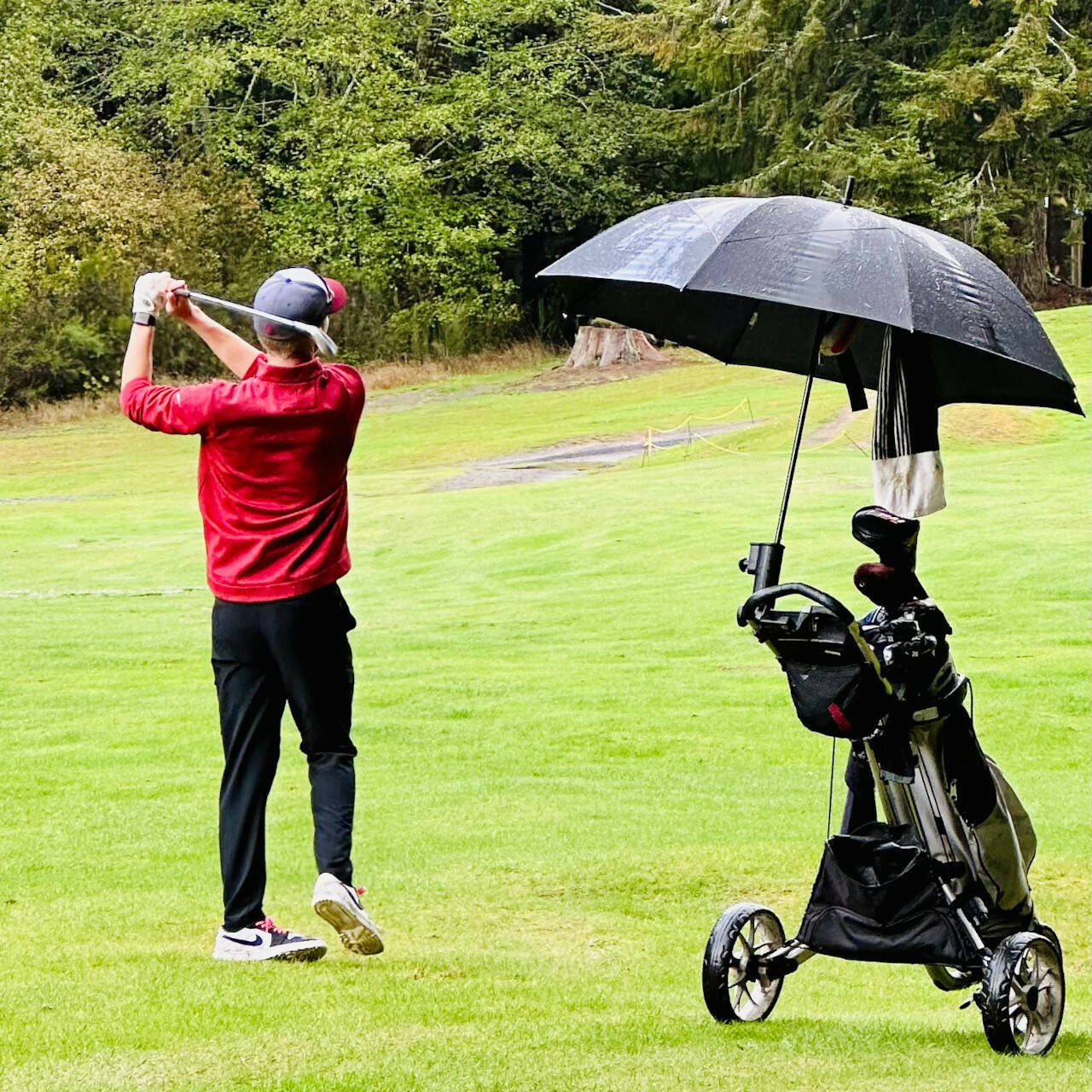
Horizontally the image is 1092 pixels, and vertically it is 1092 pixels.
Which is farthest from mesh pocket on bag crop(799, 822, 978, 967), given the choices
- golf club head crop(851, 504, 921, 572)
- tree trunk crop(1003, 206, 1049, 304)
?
tree trunk crop(1003, 206, 1049, 304)

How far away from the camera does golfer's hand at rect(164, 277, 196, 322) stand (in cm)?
536

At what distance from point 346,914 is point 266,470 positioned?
1249 mm

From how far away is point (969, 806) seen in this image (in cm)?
487

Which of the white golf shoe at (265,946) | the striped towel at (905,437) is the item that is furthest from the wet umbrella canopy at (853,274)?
the white golf shoe at (265,946)

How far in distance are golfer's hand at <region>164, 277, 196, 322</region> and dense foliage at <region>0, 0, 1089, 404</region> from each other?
39692mm

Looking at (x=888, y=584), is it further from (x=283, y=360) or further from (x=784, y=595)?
(x=283, y=360)

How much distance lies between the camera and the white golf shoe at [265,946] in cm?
543

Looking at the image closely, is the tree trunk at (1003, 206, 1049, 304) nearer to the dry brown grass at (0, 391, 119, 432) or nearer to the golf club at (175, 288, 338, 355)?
the dry brown grass at (0, 391, 119, 432)

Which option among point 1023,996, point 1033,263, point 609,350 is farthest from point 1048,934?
point 1033,263

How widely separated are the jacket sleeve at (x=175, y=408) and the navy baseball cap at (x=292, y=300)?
0.78ft

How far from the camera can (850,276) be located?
4.92m

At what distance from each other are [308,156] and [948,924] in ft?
155

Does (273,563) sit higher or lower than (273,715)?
higher

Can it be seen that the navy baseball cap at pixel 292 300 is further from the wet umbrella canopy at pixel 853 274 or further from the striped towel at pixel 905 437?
the striped towel at pixel 905 437
